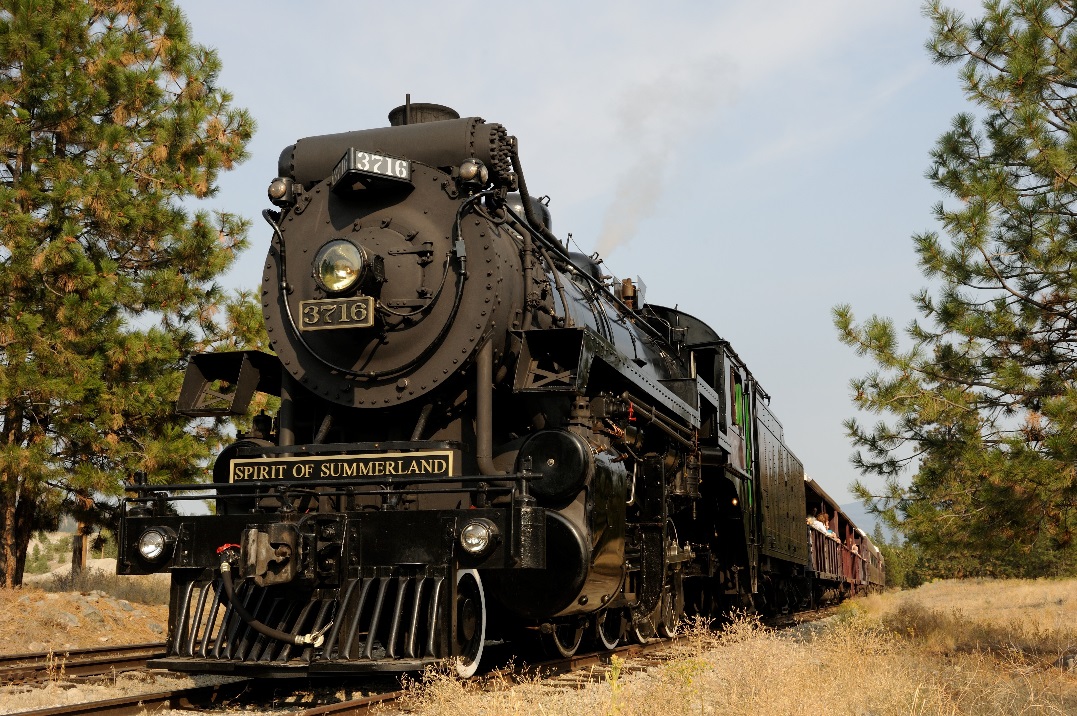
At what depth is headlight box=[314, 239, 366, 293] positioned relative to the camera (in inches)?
245

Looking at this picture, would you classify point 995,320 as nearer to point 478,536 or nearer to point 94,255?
point 478,536

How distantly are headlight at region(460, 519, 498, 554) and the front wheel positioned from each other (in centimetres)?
36

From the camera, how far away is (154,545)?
5840 mm

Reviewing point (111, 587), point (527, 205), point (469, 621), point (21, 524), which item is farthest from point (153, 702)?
point (111, 587)

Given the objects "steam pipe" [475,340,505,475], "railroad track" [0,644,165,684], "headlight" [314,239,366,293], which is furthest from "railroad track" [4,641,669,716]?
"headlight" [314,239,366,293]

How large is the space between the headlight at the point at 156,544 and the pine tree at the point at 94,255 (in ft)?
18.9

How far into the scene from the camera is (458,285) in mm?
6352

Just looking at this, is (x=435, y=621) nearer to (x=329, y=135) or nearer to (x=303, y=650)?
(x=303, y=650)

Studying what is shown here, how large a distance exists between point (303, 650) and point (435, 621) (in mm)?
778

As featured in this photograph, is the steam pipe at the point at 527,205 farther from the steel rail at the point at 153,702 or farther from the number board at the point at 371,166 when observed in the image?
the steel rail at the point at 153,702

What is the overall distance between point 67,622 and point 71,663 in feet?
10.0

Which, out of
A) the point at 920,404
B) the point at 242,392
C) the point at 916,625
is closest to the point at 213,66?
the point at 242,392

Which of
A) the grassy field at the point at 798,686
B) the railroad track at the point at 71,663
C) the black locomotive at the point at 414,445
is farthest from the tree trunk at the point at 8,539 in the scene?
the grassy field at the point at 798,686

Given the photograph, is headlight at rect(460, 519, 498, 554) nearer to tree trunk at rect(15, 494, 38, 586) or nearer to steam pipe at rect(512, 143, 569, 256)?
steam pipe at rect(512, 143, 569, 256)
